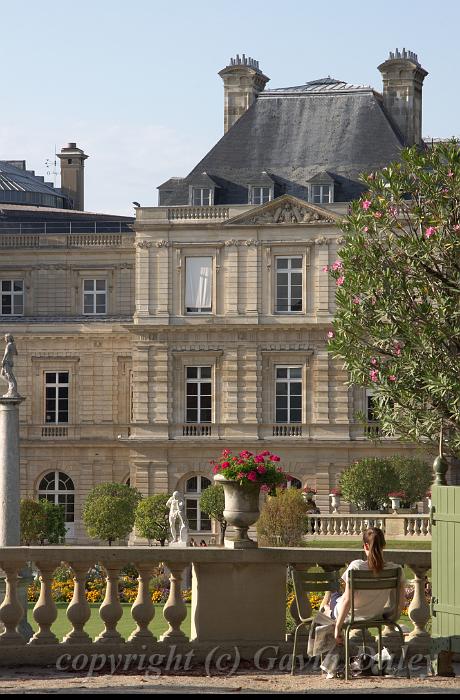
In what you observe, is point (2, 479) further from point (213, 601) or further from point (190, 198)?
point (190, 198)

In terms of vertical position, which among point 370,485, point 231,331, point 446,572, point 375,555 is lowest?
point 370,485

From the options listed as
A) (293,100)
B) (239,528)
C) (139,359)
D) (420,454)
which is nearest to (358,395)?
(420,454)

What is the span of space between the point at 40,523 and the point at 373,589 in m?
38.0

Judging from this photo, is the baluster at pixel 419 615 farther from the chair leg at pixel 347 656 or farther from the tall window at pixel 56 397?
the tall window at pixel 56 397

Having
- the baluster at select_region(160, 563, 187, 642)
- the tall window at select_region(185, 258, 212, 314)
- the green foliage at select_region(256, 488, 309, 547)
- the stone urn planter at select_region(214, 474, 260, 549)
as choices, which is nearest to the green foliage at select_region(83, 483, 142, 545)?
the tall window at select_region(185, 258, 212, 314)

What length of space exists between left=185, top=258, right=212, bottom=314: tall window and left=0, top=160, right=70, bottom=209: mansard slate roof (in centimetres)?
2683

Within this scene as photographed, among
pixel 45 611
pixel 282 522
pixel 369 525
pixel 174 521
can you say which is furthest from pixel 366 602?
pixel 174 521

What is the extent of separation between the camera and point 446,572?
1702cm

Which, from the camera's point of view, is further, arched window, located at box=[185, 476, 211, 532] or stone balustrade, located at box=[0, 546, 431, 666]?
arched window, located at box=[185, 476, 211, 532]

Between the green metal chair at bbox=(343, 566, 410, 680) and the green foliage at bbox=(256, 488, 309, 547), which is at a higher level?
the green metal chair at bbox=(343, 566, 410, 680)

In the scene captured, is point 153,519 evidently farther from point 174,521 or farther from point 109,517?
point 174,521

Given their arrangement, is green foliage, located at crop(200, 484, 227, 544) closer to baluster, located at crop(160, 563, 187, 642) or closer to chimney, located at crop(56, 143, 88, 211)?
chimney, located at crop(56, 143, 88, 211)

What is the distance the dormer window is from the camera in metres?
62.7

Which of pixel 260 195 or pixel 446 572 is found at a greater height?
pixel 260 195
